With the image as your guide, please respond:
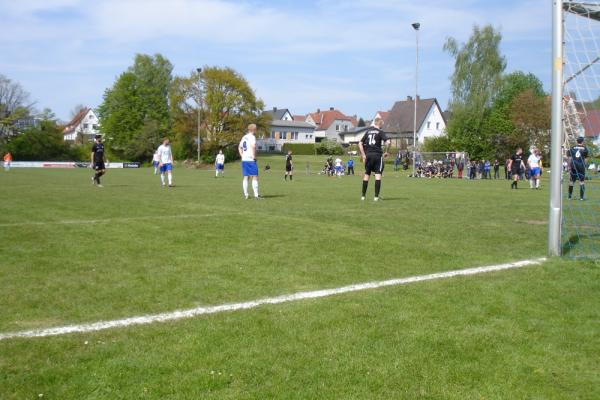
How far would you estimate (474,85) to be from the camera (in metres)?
67.6

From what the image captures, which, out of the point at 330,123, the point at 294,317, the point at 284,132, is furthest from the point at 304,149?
the point at 294,317

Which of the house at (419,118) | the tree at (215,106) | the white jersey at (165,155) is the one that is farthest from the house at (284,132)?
the white jersey at (165,155)

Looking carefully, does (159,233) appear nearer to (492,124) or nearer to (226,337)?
(226,337)

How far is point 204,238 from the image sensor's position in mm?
8180


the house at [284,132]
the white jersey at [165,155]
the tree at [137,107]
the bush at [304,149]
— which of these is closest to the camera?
the white jersey at [165,155]

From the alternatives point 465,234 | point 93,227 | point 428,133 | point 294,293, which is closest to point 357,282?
point 294,293

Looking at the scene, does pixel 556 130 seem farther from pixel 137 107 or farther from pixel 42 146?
pixel 137 107

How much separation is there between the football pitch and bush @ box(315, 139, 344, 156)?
270 ft

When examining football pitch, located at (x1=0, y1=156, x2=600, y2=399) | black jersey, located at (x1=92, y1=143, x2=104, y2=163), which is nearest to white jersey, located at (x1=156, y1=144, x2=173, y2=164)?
black jersey, located at (x1=92, y1=143, x2=104, y2=163)

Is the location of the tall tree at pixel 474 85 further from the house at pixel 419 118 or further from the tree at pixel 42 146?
the tree at pixel 42 146

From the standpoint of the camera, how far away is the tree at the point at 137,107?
89.4 metres

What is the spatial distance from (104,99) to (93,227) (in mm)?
94241

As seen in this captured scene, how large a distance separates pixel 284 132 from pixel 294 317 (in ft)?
402

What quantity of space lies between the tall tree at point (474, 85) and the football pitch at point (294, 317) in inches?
2450
